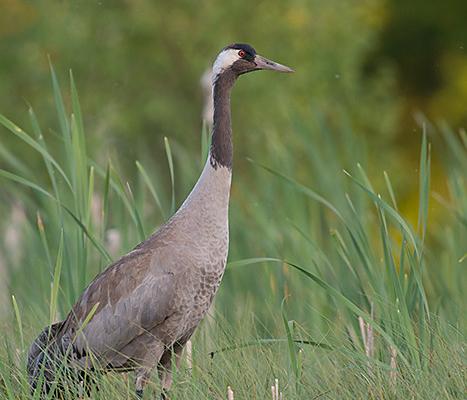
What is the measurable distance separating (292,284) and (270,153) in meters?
0.97

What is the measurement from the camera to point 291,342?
4090 millimetres

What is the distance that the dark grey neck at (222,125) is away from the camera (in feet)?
16.8

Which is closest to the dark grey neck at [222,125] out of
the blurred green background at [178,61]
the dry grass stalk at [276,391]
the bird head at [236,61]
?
the bird head at [236,61]

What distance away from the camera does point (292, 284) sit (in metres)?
6.06

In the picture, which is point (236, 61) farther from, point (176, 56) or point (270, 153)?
point (176, 56)

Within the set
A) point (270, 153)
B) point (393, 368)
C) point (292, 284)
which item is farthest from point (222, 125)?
point (270, 153)

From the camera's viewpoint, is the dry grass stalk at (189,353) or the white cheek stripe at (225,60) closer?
the dry grass stalk at (189,353)

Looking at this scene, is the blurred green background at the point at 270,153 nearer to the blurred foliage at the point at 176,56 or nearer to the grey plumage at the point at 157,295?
the blurred foliage at the point at 176,56

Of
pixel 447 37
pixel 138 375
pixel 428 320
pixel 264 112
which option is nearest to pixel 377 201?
pixel 428 320

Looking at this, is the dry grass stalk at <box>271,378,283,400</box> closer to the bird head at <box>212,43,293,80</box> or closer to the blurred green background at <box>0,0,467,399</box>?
the blurred green background at <box>0,0,467,399</box>

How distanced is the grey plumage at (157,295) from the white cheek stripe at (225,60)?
40 cm

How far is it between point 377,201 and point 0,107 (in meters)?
9.63

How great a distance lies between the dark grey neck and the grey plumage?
2 cm

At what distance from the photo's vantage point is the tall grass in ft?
14.1
